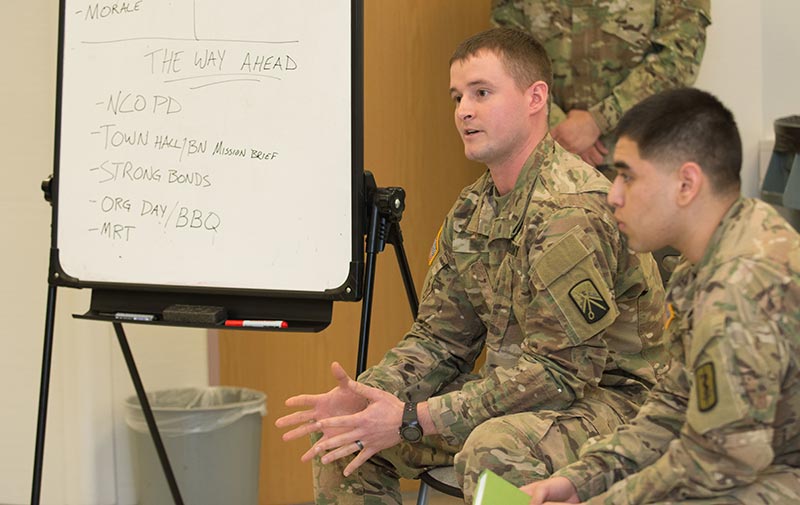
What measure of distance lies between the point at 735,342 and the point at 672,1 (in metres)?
1.80

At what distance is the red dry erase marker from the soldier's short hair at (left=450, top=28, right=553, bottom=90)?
27.1 inches

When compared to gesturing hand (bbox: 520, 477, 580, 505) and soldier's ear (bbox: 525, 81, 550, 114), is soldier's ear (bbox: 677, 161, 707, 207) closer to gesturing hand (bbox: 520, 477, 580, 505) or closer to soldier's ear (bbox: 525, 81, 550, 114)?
gesturing hand (bbox: 520, 477, 580, 505)

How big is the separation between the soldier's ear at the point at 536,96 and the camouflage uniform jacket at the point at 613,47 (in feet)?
2.32

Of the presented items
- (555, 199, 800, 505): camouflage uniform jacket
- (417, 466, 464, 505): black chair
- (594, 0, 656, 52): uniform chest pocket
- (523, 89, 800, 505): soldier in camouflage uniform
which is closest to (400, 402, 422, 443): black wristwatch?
(417, 466, 464, 505): black chair

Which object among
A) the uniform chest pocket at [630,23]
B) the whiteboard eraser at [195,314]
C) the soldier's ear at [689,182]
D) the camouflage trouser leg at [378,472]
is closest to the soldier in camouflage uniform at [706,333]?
the soldier's ear at [689,182]

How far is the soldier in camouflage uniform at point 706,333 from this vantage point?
1320mm

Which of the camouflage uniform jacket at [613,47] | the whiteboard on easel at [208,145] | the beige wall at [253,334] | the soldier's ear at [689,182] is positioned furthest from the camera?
the beige wall at [253,334]

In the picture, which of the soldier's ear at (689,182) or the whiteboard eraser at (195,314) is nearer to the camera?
the soldier's ear at (689,182)

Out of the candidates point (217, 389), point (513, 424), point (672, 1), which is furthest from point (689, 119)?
point (217, 389)

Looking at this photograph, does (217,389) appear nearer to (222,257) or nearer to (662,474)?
(222,257)

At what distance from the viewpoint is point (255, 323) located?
7.51 ft

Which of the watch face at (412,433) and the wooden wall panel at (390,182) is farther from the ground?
the wooden wall panel at (390,182)

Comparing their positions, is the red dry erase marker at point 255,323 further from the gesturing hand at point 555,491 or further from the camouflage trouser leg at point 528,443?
the gesturing hand at point 555,491

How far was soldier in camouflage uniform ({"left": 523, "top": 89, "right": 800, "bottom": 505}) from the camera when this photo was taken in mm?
1320
